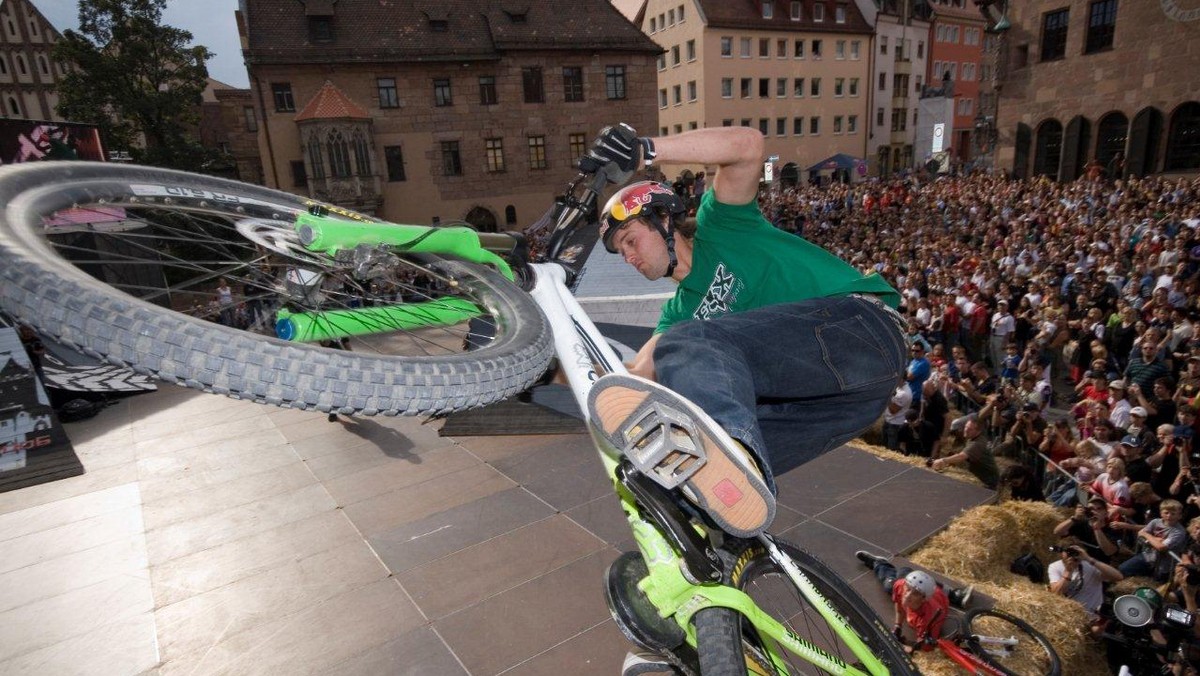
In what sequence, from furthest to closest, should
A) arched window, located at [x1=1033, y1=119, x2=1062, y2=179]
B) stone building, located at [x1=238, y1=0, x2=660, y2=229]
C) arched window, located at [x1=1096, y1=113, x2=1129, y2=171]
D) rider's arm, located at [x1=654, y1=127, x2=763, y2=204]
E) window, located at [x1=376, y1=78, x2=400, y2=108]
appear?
1. window, located at [x1=376, y1=78, x2=400, y2=108]
2. stone building, located at [x1=238, y1=0, x2=660, y2=229]
3. arched window, located at [x1=1033, y1=119, x2=1062, y2=179]
4. arched window, located at [x1=1096, y1=113, x2=1129, y2=171]
5. rider's arm, located at [x1=654, y1=127, x2=763, y2=204]

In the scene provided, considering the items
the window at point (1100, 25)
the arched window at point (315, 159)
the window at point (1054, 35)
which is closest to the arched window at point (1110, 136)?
the window at point (1100, 25)

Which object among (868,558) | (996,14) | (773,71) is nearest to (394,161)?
(773,71)

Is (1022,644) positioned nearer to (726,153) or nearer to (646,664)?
(646,664)

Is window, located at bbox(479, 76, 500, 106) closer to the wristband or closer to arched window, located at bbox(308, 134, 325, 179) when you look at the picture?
arched window, located at bbox(308, 134, 325, 179)


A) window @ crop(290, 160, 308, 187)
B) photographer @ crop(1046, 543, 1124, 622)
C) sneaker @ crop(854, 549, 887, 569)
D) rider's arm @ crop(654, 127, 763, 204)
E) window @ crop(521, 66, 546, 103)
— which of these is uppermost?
window @ crop(521, 66, 546, 103)

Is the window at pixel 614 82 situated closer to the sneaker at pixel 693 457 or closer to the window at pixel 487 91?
the window at pixel 487 91

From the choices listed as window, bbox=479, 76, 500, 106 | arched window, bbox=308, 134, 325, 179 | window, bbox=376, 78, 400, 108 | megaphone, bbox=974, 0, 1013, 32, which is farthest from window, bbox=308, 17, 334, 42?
megaphone, bbox=974, 0, 1013, 32

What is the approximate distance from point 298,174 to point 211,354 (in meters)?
35.4

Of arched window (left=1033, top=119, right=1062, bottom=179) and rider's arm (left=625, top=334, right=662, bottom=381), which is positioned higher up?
arched window (left=1033, top=119, right=1062, bottom=179)

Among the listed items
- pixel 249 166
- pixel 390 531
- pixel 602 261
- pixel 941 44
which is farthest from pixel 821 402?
pixel 941 44

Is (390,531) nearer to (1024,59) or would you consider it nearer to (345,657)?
(345,657)

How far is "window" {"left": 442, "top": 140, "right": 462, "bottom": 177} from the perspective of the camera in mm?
A: 34719

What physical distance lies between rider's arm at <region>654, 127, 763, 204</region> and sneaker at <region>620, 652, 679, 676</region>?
202 centimetres

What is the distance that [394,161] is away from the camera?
33875mm
